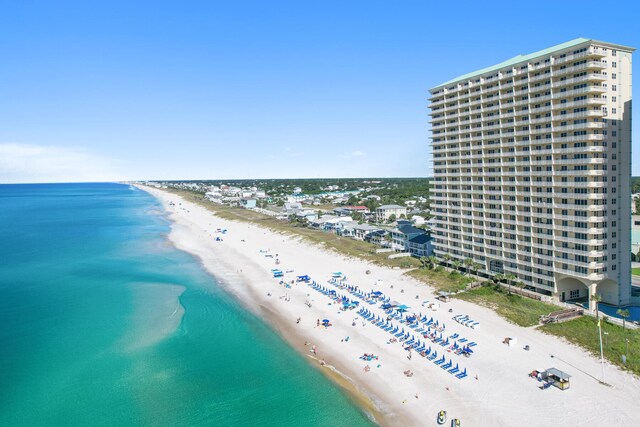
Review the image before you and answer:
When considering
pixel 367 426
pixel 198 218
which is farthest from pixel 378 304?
pixel 198 218

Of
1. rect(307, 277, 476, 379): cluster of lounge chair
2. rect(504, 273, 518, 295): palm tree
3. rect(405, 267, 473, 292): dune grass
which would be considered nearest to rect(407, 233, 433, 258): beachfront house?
rect(405, 267, 473, 292): dune grass

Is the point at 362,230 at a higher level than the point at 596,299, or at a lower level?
higher

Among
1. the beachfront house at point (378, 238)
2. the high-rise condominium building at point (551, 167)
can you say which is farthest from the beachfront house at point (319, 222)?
the high-rise condominium building at point (551, 167)

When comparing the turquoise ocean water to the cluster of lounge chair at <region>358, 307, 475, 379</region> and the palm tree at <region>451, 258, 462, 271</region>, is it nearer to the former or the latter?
the cluster of lounge chair at <region>358, 307, 475, 379</region>

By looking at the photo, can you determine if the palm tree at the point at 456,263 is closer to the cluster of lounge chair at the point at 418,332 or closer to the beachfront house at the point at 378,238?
the cluster of lounge chair at the point at 418,332

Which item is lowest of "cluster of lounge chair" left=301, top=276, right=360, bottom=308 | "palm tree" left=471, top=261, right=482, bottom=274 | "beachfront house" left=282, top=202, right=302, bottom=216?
"cluster of lounge chair" left=301, top=276, right=360, bottom=308

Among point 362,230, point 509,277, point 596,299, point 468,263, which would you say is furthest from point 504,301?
point 362,230

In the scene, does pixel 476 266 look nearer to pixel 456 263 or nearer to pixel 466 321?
pixel 456 263
